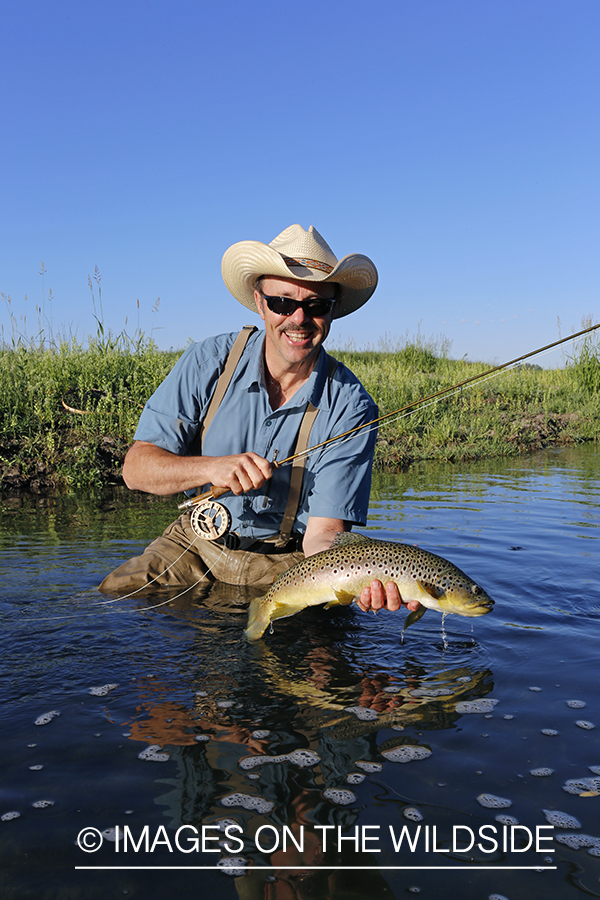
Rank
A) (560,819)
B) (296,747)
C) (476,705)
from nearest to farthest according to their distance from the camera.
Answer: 1. (560,819)
2. (296,747)
3. (476,705)

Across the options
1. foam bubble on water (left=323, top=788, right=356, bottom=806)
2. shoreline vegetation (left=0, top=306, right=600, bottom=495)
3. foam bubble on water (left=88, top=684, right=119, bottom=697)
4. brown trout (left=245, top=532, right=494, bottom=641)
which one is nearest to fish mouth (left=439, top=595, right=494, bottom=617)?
brown trout (left=245, top=532, right=494, bottom=641)

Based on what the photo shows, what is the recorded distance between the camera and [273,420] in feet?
15.1

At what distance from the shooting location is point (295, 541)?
15.9 feet

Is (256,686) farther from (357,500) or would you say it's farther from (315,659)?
(357,500)

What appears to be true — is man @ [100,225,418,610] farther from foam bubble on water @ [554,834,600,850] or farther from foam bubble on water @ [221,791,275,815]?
foam bubble on water @ [554,834,600,850]

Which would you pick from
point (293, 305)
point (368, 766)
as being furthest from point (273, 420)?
point (368, 766)

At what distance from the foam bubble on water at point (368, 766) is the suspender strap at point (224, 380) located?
2534mm

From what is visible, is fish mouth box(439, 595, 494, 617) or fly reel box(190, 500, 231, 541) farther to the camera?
fly reel box(190, 500, 231, 541)

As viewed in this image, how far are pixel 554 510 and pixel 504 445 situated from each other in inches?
240

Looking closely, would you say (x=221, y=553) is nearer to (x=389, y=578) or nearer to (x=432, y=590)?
(x=389, y=578)

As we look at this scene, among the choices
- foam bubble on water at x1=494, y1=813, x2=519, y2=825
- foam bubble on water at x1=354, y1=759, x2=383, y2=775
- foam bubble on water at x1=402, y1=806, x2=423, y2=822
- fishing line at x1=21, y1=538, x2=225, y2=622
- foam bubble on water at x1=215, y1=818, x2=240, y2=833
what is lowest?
foam bubble on water at x1=215, y1=818, x2=240, y2=833

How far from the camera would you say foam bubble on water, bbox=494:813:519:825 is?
231 cm

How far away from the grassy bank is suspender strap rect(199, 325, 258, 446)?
5108 millimetres

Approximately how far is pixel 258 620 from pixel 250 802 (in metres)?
1.32
